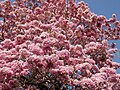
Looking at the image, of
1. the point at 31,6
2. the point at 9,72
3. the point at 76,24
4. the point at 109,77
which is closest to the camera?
the point at 9,72

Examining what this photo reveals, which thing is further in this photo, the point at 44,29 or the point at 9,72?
the point at 44,29

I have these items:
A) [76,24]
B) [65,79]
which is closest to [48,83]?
[65,79]

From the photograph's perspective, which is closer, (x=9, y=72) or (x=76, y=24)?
(x=9, y=72)

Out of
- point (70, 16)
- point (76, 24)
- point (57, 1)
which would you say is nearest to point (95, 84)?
point (76, 24)

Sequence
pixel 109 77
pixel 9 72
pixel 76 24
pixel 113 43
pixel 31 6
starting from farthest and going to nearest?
pixel 31 6, pixel 113 43, pixel 76 24, pixel 109 77, pixel 9 72

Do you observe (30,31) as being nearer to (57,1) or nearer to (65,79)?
(65,79)

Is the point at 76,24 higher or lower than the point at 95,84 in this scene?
higher

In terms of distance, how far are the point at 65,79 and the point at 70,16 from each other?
5896 millimetres

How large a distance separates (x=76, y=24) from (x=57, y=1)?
240 centimetres

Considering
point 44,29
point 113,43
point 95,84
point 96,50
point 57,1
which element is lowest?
point 95,84

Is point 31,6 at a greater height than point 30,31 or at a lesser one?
greater

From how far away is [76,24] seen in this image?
15375mm

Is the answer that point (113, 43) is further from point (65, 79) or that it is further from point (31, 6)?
point (65, 79)

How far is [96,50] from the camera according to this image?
13000 millimetres
